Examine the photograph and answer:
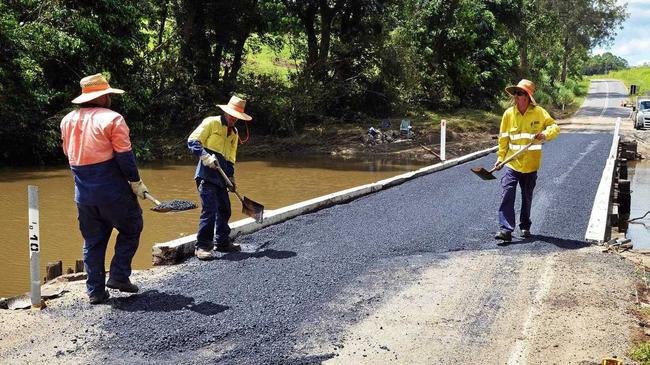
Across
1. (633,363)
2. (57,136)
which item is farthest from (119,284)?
(57,136)

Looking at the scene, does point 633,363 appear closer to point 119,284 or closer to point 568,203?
point 119,284

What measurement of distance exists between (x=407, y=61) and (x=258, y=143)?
706cm

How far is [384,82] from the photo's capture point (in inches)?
1015

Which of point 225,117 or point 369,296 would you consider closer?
point 369,296

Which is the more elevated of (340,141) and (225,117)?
(225,117)

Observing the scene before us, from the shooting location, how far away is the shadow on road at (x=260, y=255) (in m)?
6.09

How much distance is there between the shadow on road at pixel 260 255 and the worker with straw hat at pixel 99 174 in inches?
56.2

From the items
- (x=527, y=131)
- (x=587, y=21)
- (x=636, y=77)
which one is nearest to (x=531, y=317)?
(x=527, y=131)

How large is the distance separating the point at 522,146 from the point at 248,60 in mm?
21765

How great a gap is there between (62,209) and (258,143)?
11.7m

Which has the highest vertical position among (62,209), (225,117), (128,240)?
(225,117)

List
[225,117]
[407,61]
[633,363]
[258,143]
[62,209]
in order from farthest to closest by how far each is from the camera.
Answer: [407,61], [258,143], [62,209], [225,117], [633,363]

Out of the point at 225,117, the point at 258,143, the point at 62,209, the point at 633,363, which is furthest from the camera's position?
the point at 258,143

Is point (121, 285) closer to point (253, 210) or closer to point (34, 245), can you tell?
point (34, 245)
